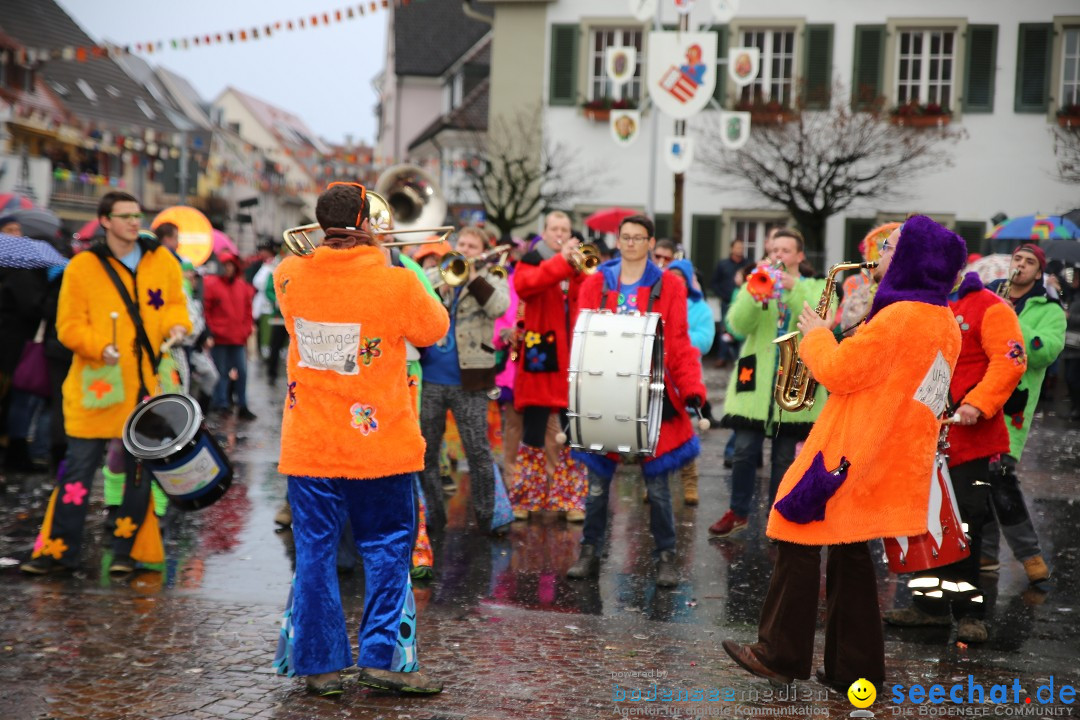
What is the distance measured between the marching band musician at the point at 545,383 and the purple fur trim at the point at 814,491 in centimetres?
338

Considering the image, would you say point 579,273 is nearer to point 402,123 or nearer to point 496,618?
point 496,618

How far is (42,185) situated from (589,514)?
3010 centimetres

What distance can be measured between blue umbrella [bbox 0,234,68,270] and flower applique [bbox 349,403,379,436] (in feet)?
12.4

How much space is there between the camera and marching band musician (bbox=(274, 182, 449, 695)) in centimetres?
477

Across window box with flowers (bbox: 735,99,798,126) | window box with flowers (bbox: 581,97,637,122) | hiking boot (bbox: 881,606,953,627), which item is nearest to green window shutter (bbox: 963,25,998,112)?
window box with flowers (bbox: 735,99,798,126)

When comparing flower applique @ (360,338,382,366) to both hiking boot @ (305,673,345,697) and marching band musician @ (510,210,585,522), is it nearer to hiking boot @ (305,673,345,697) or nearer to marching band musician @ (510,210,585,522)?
hiking boot @ (305,673,345,697)

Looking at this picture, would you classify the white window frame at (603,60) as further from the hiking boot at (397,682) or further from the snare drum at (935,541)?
the hiking boot at (397,682)

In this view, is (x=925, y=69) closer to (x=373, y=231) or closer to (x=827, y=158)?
(x=827, y=158)

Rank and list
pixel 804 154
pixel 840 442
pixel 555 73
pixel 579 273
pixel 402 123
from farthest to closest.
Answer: pixel 402 123 < pixel 555 73 < pixel 804 154 < pixel 579 273 < pixel 840 442

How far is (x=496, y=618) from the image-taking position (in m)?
5.98

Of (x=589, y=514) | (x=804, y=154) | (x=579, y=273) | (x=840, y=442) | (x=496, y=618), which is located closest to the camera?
(x=840, y=442)

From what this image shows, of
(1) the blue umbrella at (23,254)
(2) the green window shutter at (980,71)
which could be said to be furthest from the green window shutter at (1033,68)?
(1) the blue umbrella at (23,254)

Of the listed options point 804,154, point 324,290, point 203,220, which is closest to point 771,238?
point 324,290

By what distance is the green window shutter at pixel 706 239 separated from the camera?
25000 mm
